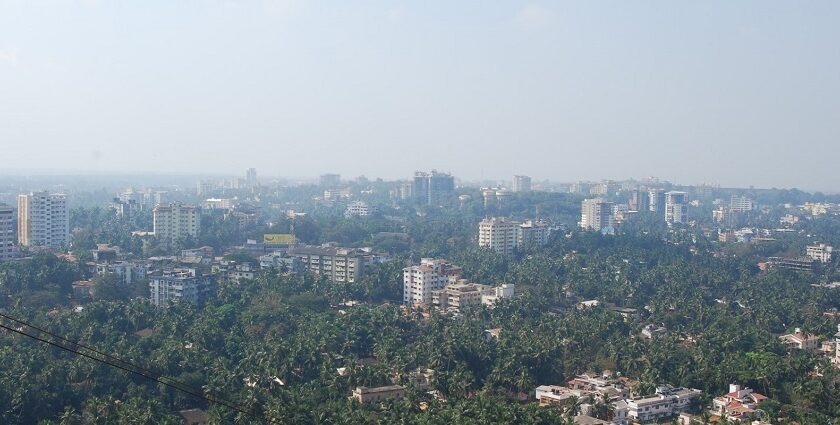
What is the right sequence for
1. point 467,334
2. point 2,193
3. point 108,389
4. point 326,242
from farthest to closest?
1. point 2,193
2. point 326,242
3. point 467,334
4. point 108,389

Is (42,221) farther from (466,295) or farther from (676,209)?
(676,209)

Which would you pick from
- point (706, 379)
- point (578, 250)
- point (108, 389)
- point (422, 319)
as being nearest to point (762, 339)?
point (706, 379)

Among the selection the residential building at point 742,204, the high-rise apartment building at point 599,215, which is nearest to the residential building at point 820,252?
the high-rise apartment building at point 599,215

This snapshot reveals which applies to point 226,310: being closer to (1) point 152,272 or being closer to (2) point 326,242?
(1) point 152,272

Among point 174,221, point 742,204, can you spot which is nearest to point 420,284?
point 174,221

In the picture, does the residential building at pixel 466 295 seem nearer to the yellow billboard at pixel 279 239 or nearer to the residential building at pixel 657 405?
the residential building at pixel 657 405

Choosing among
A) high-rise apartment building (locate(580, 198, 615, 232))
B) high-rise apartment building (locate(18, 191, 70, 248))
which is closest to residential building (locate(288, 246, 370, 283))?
high-rise apartment building (locate(18, 191, 70, 248))
